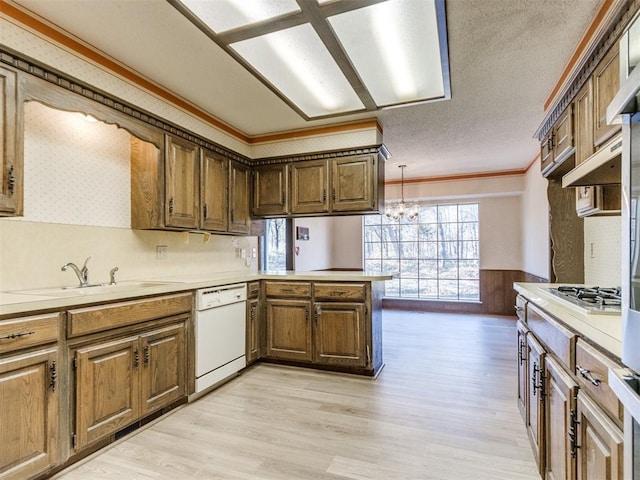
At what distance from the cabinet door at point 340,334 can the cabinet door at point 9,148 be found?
233 cm

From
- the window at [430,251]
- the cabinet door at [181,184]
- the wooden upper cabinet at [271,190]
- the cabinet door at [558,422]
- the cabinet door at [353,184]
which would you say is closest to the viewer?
the cabinet door at [558,422]

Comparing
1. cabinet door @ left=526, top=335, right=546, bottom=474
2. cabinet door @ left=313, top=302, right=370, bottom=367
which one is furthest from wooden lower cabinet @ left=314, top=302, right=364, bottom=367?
cabinet door @ left=526, top=335, right=546, bottom=474

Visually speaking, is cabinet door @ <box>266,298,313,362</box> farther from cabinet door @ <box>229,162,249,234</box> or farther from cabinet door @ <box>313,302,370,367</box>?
cabinet door @ <box>229,162,249,234</box>

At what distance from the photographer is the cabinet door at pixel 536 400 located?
1657 millimetres

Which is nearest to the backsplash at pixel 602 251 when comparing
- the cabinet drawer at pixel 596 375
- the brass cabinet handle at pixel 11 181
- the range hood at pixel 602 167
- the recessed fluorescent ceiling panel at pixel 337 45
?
the range hood at pixel 602 167

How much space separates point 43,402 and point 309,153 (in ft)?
9.77

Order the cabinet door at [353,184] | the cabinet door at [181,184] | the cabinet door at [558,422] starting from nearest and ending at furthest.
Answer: the cabinet door at [558,422] → the cabinet door at [181,184] → the cabinet door at [353,184]

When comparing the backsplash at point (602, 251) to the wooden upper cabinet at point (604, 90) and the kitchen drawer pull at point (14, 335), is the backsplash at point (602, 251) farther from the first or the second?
the kitchen drawer pull at point (14, 335)

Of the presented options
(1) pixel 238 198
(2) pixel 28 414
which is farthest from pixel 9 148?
(1) pixel 238 198

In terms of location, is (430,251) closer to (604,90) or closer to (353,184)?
(353,184)

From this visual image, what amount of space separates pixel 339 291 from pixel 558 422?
2000 millimetres

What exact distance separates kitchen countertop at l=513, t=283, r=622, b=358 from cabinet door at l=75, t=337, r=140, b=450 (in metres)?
2.27

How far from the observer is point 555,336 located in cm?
143

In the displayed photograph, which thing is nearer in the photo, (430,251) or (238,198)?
(238,198)
